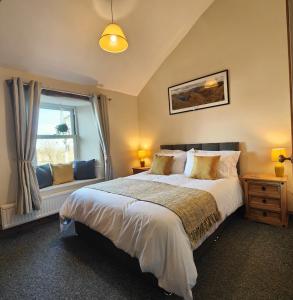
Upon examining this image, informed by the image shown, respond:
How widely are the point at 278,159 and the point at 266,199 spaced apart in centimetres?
56

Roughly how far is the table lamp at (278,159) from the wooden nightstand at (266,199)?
0.09 meters

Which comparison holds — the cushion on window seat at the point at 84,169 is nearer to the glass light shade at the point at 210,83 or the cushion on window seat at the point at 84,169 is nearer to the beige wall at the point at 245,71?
Answer: the beige wall at the point at 245,71

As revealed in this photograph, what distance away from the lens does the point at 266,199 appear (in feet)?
8.38

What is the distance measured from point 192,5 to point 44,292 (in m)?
4.23

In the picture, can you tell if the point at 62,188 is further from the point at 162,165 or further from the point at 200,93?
the point at 200,93

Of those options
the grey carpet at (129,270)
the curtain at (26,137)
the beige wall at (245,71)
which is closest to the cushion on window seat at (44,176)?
the curtain at (26,137)

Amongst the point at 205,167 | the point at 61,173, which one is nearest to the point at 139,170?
the point at 61,173

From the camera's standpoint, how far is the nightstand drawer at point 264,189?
2.46 meters

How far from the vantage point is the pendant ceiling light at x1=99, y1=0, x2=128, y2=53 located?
204cm

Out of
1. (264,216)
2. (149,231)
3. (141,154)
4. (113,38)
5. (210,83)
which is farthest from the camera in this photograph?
(141,154)

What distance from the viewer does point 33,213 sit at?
2930 mm

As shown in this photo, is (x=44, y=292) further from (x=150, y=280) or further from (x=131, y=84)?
(x=131, y=84)

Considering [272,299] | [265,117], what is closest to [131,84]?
→ [265,117]

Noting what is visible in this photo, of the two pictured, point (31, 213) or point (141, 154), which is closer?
point (31, 213)
